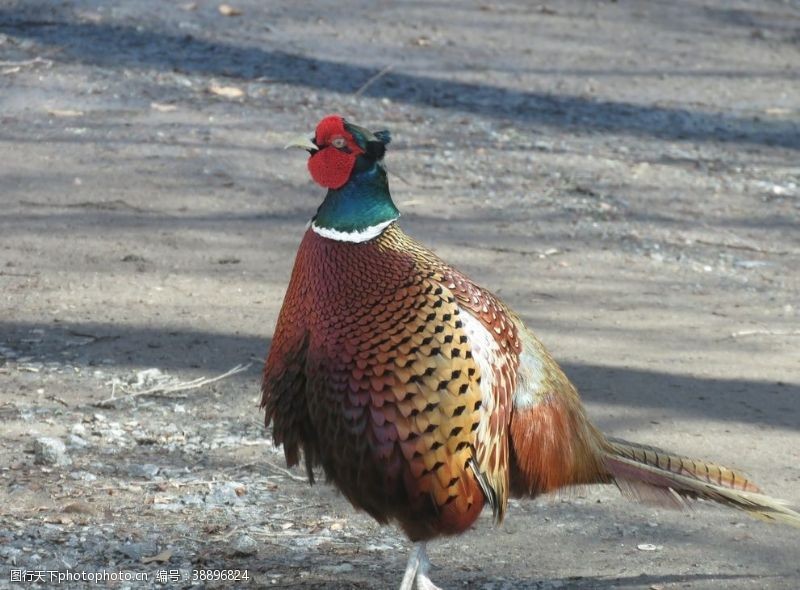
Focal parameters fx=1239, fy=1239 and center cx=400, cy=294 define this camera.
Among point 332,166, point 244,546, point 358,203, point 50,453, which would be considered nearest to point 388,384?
point 358,203

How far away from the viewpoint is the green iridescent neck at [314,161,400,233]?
3.41 m

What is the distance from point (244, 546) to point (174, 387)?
1279mm

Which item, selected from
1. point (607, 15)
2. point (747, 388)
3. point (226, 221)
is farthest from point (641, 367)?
point (607, 15)

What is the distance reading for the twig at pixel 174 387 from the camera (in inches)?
192

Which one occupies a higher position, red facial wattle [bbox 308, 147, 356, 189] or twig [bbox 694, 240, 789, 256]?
red facial wattle [bbox 308, 147, 356, 189]

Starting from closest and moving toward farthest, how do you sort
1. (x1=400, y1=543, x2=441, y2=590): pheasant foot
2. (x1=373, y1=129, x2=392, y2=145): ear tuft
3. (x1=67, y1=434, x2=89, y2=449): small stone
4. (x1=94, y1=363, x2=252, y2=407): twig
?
(x1=373, y1=129, x2=392, y2=145): ear tuft, (x1=400, y1=543, x2=441, y2=590): pheasant foot, (x1=67, y1=434, x2=89, y2=449): small stone, (x1=94, y1=363, x2=252, y2=407): twig

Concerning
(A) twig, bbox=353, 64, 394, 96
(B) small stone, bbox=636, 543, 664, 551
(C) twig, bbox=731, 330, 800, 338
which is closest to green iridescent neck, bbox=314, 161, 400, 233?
(B) small stone, bbox=636, 543, 664, 551

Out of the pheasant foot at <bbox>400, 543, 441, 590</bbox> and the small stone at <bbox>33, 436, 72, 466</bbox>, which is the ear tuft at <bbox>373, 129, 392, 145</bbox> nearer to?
the pheasant foot at <bbox>400, 543, 441, 590</bbox>

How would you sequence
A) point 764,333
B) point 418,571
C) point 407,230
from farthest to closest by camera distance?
point 407,230 < point 764,333 < point 418,571

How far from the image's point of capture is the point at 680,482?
12.1 feet

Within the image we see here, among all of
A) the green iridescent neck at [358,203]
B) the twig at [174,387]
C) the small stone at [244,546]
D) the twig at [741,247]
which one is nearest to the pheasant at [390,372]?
the green iridescent neck at [358,203]

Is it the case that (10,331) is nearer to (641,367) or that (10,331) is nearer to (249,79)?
(641,367)

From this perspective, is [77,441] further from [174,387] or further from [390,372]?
[390,372]

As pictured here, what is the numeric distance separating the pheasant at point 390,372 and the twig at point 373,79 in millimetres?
5822
